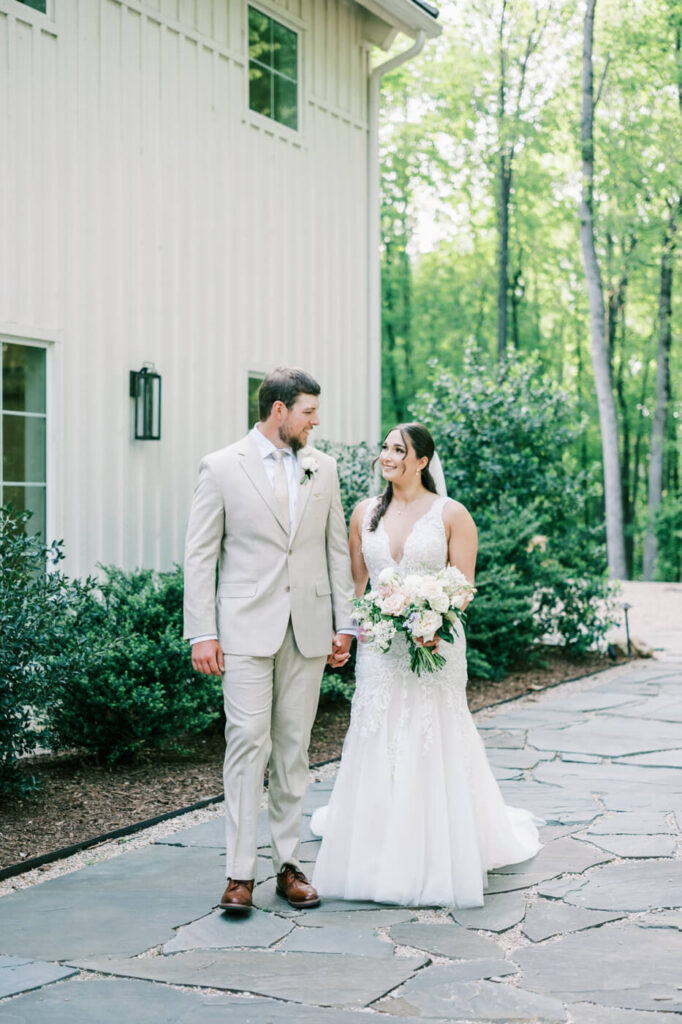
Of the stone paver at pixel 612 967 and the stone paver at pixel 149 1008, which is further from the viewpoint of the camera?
the stone paver at pixel 612 967

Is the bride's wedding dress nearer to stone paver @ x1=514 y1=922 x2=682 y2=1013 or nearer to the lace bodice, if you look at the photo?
the lace bodice

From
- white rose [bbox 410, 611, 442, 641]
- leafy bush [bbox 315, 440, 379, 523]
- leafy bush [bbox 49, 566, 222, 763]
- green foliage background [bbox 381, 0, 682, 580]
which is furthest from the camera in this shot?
green foliage background [bbox 381, 0, 682, 580]

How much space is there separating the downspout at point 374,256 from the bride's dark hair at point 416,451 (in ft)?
20.6

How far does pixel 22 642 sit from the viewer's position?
580 cm

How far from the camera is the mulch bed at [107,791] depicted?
5723 mm

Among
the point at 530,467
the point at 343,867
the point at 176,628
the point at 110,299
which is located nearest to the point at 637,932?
the point at 343,867

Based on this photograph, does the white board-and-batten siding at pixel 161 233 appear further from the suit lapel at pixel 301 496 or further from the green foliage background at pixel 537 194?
the green foliage background at pixel 537 194

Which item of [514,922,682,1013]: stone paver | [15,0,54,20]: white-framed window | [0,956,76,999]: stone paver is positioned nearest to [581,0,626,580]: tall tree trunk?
[15,0,54,20]: white-framed window

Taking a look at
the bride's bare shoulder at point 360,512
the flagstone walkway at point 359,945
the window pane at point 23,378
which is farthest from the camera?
the window pane at point 23,378

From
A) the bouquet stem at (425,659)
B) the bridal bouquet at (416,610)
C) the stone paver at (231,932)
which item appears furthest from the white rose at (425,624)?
the stone paver at (231,932)

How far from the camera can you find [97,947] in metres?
4.22

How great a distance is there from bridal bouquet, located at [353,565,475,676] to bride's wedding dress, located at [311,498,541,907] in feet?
0.51

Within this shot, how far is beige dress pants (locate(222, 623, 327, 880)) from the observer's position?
4.58 m

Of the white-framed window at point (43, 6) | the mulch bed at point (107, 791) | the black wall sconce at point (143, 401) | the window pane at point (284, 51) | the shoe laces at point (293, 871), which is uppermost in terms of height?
the window pane at point (284, 51)
